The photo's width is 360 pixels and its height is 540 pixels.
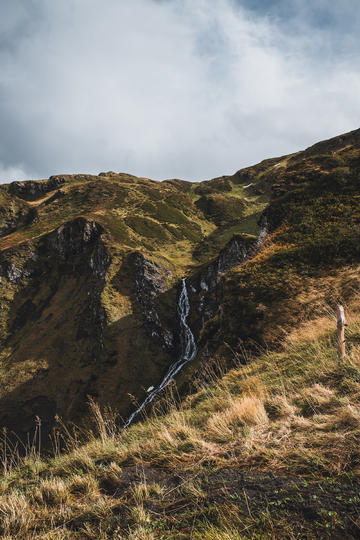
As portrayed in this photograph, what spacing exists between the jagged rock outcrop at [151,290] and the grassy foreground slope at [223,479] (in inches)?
1769

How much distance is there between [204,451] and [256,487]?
4.65 feet

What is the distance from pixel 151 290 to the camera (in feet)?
184

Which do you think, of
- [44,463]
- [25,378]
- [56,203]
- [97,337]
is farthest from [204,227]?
[44,463]

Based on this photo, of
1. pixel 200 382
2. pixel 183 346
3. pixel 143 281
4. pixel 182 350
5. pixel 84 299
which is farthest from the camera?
pixel 84 299

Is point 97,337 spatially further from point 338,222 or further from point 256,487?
point 256,487

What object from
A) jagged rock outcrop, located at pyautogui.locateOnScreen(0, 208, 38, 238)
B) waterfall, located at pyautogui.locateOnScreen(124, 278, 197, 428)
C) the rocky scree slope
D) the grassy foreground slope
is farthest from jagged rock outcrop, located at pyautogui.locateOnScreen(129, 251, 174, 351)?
jagged rock outcrop, located at pyautogui.locateOnScreen(0, 208, 38, 238)

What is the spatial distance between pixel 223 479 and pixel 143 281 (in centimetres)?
5440

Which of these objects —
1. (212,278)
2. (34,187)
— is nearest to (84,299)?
(212,278)

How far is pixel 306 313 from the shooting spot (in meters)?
16.0

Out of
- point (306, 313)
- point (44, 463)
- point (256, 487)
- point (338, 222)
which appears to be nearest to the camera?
point (256, 487)

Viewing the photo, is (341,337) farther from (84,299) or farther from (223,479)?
(84,299)

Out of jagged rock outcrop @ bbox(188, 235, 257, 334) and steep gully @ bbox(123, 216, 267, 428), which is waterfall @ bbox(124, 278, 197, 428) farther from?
jagged rock outcrop @ bbox(188, 235, 257, 334)

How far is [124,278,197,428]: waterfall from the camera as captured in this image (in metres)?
38.8

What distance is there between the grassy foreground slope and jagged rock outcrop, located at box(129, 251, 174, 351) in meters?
44.9
